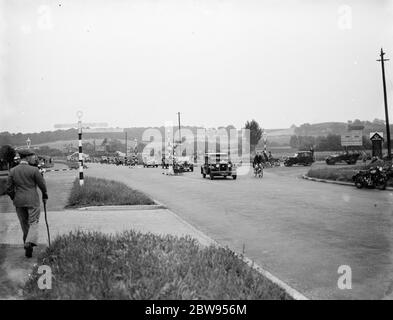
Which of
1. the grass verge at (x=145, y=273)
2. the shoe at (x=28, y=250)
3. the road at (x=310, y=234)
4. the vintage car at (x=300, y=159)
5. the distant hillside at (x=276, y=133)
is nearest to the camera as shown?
the grass verge at (x=145, y=273)

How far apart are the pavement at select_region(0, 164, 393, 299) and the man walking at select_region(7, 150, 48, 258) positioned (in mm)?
520

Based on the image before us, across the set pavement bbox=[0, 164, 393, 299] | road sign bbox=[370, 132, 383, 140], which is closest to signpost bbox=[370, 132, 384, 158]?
road sign bbox=[370, 132, 383, 140]

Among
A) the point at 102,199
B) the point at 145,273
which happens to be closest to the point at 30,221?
the point at 145,273

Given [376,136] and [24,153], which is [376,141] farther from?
[24,153]

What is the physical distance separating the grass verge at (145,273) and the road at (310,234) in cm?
84

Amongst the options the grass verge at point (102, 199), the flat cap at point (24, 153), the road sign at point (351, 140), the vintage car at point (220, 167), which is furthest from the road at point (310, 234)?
the road sign at point (351, 140)

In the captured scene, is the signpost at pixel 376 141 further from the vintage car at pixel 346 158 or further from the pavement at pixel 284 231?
the pavement at pixel 284 231

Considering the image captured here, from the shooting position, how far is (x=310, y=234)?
8.75m

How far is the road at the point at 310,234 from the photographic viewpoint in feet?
18.7

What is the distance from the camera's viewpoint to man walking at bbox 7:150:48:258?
700cm

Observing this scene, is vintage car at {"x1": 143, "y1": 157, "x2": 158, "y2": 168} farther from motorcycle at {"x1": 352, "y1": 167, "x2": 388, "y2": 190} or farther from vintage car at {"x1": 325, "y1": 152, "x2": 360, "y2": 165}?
motorcycle at {"x1": 352, "y1": 167, "x2": 388, "y2": 190}

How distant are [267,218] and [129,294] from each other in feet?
22.9

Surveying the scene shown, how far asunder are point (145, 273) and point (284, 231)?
4761 mm
